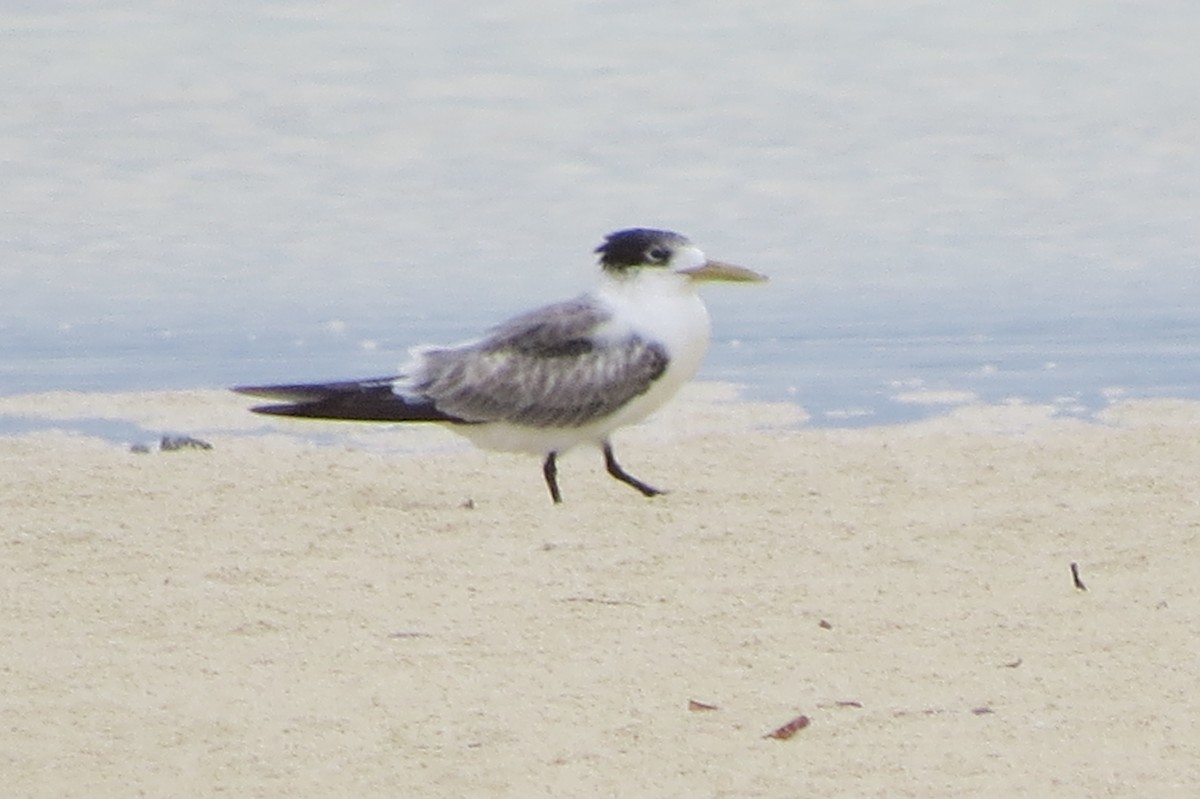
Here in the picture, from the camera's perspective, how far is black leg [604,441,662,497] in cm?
737

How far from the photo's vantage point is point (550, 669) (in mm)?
5059

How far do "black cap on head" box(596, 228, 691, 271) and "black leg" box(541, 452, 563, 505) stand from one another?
70cm

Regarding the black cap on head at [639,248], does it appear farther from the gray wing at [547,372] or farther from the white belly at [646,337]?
the gray wing at [547,372]

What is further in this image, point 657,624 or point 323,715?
point 657,624

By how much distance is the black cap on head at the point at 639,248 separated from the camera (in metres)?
7.28

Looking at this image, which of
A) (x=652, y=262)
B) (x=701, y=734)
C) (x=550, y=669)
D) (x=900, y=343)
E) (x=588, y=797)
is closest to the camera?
(x=588, y=797)

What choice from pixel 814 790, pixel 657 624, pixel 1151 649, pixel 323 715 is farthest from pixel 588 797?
pixel 1151 649

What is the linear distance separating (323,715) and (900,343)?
26.7ft

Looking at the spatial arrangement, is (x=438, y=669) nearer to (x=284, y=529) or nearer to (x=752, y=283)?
(x=284, y=529)

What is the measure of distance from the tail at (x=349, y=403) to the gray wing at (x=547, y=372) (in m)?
0.06

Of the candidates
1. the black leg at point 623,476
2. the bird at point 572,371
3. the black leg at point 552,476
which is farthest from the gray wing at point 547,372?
the black leg at point 623,476

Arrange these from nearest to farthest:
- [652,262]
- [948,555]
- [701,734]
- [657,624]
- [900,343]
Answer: [701,734]
[657,624]
[948,555]
[652,262]
[900,343]

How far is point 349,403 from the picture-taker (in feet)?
24.2

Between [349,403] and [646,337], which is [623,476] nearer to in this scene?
[646,337]
